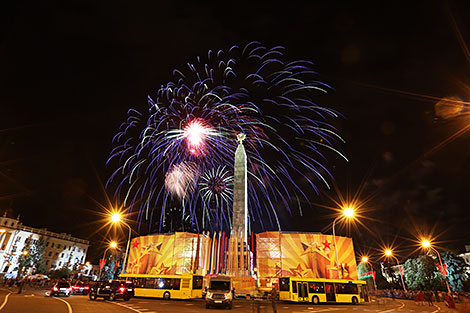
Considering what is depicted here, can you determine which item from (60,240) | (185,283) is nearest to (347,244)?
(185,283)

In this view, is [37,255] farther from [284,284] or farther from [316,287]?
[316,287]

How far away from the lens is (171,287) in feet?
94.1

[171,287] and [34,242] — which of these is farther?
[34,242]

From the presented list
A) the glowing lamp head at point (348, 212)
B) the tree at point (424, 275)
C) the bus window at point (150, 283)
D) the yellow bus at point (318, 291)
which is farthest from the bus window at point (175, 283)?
the tree at point (424, 275)

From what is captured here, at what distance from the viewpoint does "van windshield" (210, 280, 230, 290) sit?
2142 cm

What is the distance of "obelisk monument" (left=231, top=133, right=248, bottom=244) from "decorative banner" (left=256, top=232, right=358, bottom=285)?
408 cm

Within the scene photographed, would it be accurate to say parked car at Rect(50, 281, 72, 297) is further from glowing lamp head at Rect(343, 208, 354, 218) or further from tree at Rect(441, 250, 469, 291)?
tree at Rect(441, 250, 469, 291)

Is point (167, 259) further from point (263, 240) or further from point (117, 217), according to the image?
point (117, 217)

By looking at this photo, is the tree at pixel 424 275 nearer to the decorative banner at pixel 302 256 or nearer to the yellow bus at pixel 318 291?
the decorative banner at pixel 302 256

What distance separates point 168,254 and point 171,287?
25.7m

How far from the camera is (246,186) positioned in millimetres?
55844

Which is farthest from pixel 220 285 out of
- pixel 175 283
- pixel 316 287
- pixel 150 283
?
pixel 316 287

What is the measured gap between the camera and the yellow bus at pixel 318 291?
1104 inches

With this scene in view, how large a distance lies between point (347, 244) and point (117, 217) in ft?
134
